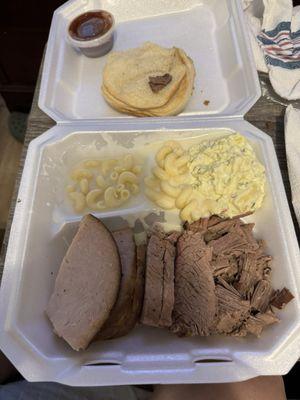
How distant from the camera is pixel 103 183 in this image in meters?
1.64

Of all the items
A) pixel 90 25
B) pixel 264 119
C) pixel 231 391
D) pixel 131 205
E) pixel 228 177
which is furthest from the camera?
pixel 90 25

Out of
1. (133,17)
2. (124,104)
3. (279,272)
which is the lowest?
(279,272)

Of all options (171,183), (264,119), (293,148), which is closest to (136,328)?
(171,183)

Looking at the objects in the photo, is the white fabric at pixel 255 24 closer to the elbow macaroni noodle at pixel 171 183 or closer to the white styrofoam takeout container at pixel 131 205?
the white styrofoam takeout container at pixel 131 205

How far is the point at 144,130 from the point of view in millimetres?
1643

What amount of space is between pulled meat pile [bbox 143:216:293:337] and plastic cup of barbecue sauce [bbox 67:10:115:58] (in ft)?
4.53

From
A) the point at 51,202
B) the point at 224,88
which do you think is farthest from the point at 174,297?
the point at 224,88

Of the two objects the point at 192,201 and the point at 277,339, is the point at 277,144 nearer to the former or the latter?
the point at 192,201

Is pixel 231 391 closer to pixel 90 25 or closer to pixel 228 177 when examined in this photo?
pixel 228 177

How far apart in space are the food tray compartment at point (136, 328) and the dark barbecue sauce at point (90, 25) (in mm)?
808

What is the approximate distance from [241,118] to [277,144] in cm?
26

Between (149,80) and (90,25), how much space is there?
628mm

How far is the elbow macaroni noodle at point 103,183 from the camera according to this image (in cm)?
159

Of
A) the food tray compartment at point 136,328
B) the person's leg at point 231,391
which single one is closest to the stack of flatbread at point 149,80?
the food tray compartment at point 136,328
